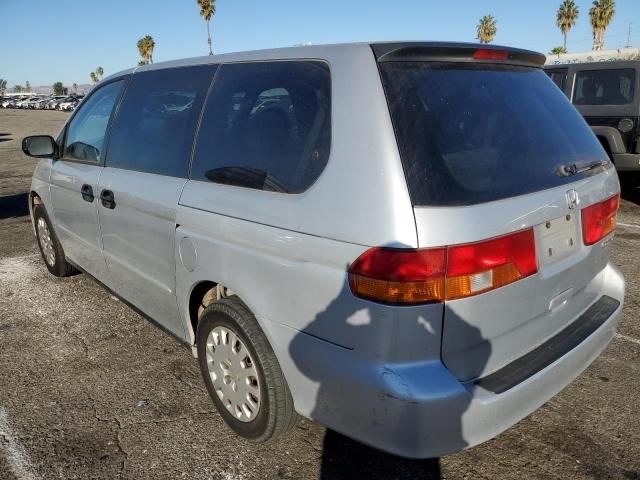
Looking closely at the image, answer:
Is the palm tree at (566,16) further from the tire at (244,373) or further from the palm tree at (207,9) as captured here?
the tire at (244,373)

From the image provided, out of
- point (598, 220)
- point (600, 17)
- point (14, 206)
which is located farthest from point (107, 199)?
point (600, 17)

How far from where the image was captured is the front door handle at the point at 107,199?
330cm

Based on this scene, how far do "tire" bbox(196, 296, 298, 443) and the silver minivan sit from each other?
0.4 inches

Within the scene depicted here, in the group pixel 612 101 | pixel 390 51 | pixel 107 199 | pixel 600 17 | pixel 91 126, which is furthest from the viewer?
pixel 600 17

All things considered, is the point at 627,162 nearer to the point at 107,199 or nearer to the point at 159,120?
the point at 159,120

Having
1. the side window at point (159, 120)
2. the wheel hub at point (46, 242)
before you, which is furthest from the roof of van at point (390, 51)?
the wheel hub at point (46, 242)

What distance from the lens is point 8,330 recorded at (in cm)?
400

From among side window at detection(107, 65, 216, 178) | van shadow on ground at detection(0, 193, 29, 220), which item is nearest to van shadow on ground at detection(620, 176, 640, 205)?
side window at detection(107, 65, 216, 178)

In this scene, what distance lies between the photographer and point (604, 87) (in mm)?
8094

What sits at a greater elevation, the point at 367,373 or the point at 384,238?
the point at 384,238

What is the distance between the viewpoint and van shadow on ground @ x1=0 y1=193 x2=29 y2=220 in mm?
7851

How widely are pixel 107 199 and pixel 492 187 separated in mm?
2405

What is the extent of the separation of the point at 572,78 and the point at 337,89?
7667 mm

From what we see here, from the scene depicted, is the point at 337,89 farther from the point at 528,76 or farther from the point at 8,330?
the point at 8,330
